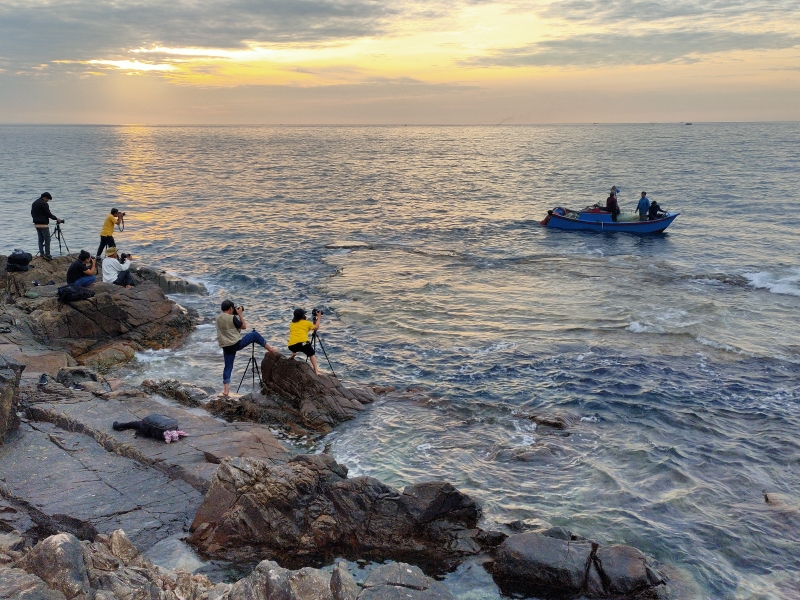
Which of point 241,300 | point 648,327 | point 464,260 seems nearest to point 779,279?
point 648,327

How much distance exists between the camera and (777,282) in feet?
81.6

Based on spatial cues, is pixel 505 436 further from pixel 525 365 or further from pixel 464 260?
pixel 464 260

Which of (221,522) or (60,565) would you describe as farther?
(221,522)

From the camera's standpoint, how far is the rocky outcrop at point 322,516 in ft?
28.3

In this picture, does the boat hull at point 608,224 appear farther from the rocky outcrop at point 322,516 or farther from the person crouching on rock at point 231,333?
the rocky outcrop at point 322,516

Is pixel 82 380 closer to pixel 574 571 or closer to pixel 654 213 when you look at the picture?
pixel 574 571

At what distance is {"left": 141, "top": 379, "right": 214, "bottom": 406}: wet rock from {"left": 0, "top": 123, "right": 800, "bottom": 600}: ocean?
4.89 feet

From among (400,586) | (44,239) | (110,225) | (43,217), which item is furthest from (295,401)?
(44,239)

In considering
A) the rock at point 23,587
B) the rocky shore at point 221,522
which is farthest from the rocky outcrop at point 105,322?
the rock at point 23,587

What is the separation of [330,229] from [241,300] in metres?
16.5

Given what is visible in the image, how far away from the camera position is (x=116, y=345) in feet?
54.7

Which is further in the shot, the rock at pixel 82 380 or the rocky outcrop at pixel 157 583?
the rock at pixel 82 380

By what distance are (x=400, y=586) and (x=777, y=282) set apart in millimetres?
23936

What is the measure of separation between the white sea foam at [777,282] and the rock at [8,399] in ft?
80.7
